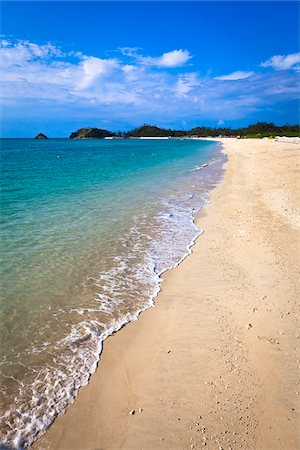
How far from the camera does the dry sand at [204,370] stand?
13.2ft

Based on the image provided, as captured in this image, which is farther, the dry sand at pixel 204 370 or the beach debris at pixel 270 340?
the beach debris at pixel 270 340

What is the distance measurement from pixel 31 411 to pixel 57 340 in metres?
1.58

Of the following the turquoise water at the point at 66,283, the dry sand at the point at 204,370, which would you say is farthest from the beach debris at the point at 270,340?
the turquoise water at the point at 66,283

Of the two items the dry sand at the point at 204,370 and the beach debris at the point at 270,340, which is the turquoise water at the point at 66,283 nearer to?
the dry sand at the point at 204,370

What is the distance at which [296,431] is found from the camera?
4004 millimetres

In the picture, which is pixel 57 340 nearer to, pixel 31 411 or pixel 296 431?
pixel 31 411

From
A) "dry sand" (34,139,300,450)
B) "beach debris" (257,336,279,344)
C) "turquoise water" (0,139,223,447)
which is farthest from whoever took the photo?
"beach debris" (257,336,279,344)

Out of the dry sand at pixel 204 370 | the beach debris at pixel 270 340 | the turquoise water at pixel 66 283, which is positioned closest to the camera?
the dry sand at pixel 204 370

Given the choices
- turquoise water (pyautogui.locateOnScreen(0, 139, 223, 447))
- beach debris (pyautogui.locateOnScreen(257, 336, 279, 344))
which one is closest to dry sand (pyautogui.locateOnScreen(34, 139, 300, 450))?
beach debris (pyautogui.locateOnScreen(257, 336, 279, 344))

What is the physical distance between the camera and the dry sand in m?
4.03

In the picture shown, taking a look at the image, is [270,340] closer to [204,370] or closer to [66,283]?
[204,370]

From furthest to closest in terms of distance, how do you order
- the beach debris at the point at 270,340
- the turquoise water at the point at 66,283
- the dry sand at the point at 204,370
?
the beach debris at the point at 270,340, the turquoise water at the point at 66,283, the dry sand at the point at 204,370

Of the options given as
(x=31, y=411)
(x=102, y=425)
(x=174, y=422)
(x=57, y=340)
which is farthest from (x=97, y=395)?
(x=57, y=340)

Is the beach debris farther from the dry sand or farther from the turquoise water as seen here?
the turquoise water
